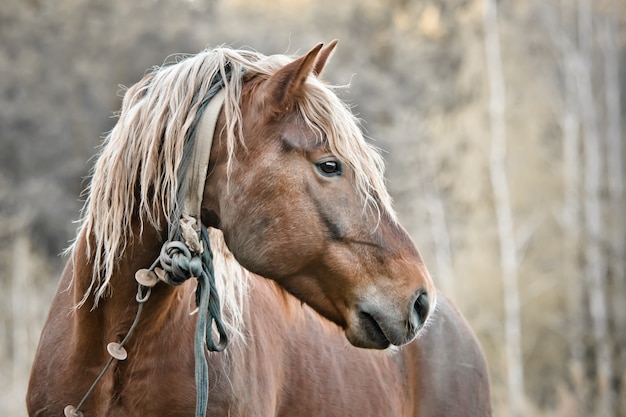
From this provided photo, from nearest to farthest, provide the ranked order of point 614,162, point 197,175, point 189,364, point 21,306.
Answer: point 197,175, point 189,364, point 21,306, point 614,162

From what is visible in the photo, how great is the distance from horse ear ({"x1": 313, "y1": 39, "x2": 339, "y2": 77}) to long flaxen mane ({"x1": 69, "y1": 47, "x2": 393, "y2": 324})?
11cm

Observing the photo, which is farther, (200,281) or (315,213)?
(200,281)

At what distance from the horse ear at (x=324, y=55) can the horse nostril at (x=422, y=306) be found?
1.01m

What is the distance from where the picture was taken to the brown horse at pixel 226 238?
2814 millimetres

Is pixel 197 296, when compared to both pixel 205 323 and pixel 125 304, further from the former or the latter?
pixel 125 304

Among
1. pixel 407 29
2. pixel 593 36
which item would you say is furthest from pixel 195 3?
pixel 593 36

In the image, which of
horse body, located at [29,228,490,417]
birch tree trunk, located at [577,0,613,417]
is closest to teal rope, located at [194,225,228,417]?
horse body, located at [29,228,490,417]

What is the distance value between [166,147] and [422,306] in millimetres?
1123

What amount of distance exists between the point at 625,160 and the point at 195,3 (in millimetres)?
13938

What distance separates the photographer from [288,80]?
9.37 ft

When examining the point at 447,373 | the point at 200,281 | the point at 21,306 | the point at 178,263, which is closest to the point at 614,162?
the point at 21,306

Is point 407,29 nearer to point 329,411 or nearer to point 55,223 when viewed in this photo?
point 55,223

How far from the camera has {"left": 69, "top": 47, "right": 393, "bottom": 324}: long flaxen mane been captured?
114 inches

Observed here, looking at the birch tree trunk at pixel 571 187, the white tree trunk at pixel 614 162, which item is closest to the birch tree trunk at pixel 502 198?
the birch tree trunk at pixel 571 187
